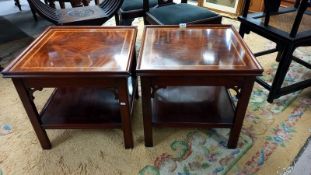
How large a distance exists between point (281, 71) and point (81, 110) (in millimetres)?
1193

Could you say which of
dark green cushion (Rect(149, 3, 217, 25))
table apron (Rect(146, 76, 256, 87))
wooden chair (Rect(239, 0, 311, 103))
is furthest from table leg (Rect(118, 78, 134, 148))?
wooden chair (Rect(239, 0, 311, 103))

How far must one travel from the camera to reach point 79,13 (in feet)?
6.10

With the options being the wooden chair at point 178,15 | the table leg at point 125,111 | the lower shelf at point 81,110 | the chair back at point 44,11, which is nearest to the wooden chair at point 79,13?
the chair back at point 44,11

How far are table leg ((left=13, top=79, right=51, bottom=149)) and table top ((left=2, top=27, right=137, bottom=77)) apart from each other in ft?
0.25

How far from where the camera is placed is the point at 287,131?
4.32ft

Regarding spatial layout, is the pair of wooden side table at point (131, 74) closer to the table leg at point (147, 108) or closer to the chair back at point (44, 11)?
the table leg at point (147, 108)

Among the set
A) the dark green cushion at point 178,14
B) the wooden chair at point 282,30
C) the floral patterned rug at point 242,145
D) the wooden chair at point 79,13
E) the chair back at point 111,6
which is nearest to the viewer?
the floral patterned rug at point 242,145

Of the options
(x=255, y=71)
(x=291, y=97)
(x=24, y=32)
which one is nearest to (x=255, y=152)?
(x=255, y=71)

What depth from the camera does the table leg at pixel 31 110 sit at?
99cm

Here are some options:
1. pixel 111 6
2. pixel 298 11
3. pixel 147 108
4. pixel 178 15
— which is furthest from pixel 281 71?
pixel 111 6

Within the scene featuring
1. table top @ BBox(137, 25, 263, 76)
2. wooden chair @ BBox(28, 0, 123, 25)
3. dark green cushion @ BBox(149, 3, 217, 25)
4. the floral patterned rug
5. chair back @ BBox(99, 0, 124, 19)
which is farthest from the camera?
chair back @ BBox(99, 0, 124, 19)

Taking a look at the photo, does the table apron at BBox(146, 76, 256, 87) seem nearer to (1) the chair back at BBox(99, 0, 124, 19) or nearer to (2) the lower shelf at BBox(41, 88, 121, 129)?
(2) the lower shelf at BBox(41, 88, 121, 129)

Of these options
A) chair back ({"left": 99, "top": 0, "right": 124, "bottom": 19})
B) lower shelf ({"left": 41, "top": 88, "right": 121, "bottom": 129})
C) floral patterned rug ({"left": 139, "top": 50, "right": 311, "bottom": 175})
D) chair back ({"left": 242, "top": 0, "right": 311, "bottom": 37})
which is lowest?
floral patterned rug ({"left": 139, "top": 50, "right": 311, "bottom": 175})

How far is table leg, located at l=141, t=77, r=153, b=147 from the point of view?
97 cm
